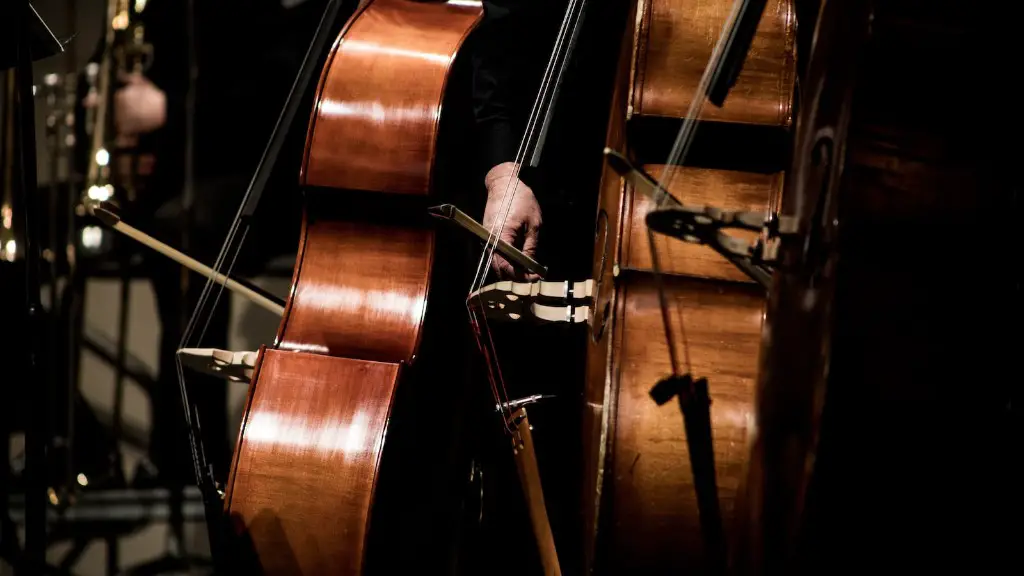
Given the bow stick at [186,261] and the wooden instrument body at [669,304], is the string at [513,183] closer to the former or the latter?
the wooden instrument body at [669,304]

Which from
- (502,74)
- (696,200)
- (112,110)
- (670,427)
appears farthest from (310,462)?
(112,110)

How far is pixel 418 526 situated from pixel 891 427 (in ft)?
3.03

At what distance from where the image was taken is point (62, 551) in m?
2.01

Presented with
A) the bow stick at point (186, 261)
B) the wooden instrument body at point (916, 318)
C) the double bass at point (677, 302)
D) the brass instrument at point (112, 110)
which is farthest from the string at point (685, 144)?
the brass instrument at point (112, 110)

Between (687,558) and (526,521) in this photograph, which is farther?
(526,521)

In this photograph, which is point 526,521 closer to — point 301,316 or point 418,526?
point 418,526

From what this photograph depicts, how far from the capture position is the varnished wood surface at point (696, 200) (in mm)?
1025

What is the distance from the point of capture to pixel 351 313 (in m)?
1.29

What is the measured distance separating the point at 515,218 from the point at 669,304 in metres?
0.39

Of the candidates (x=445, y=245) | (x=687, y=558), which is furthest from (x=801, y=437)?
(x=445, y=245)

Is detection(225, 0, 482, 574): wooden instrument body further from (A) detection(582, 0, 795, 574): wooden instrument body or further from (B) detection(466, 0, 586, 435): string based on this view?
(A) detection(582, 0, 795, 574): wooden instrument body

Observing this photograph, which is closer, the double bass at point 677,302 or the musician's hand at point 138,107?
the double bass at point 677,302

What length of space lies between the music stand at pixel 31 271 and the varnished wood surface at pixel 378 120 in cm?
42

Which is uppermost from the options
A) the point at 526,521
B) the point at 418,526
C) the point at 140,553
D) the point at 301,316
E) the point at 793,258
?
the point at 793,258
